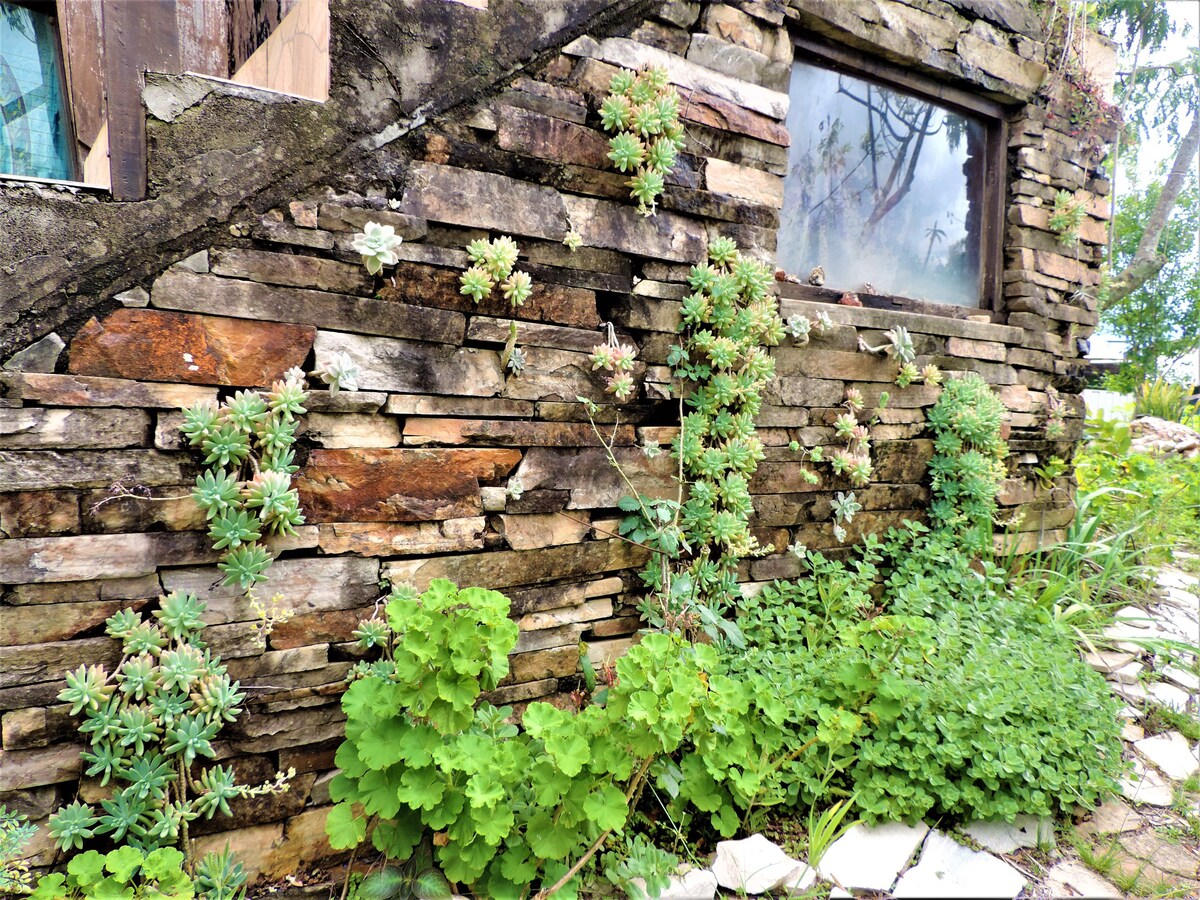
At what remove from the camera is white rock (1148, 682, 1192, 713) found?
8.67 feet

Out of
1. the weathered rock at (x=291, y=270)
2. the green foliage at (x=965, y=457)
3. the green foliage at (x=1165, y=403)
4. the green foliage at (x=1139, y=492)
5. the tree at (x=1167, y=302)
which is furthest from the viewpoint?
the tree at (x=1167, y=302)

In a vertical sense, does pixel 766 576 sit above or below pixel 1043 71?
below

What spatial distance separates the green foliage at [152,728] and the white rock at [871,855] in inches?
59.8

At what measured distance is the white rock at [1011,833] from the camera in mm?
1900

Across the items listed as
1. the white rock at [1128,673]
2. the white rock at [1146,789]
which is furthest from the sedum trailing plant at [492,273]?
the white rock at [1128,673]

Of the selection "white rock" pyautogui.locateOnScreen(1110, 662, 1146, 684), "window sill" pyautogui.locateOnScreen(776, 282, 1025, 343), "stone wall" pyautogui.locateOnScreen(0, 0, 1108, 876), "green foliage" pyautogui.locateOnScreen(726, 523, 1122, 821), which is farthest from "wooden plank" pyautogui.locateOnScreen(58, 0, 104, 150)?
"white rock" pyautogui.locateOnScreen(1110, 662, 1146, 684)

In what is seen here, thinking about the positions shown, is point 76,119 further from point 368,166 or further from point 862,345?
point 862,345

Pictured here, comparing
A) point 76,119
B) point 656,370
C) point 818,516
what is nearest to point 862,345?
point 818,516

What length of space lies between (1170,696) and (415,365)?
3195mm

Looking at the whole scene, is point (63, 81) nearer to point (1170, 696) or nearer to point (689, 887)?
point (689, 887)

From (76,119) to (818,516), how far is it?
291 cm

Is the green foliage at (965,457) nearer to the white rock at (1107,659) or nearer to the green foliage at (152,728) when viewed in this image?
the white rock at (1107,659)

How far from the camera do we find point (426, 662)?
1476 millimetres

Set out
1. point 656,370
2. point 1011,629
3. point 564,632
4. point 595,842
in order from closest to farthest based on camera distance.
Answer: point 595,842 → point 564,632 → point 656,370 → point 1011,629
